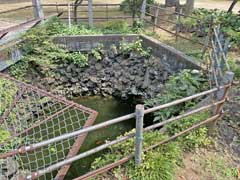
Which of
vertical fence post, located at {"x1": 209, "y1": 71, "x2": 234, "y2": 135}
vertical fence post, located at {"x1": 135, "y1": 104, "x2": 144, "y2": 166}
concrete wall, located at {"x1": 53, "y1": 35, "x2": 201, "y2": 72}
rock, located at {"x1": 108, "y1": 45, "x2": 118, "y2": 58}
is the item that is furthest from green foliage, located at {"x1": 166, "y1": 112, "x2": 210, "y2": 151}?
rock, located at {"x1": 108, "y1": 45, "x2": 118, "y2": 58}

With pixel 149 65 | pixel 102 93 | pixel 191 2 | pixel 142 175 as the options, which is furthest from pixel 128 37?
pixel 142 175

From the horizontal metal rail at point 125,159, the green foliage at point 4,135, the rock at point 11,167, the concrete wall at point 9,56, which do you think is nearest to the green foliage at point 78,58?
the concrete wall at point 9,56

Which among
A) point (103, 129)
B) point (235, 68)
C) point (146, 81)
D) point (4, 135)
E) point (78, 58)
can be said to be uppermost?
point (235, 68)

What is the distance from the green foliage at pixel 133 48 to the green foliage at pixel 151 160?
4.79 metres

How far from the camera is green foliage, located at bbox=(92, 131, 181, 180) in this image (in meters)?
3.02

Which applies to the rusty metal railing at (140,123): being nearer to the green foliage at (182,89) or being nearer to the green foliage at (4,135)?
the green foliage at (182,89)

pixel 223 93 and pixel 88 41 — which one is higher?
pixel 223 93

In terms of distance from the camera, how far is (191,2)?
10227mm

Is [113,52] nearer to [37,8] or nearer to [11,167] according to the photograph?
[37,8]

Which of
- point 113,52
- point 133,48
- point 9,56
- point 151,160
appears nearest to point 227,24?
point 133,48

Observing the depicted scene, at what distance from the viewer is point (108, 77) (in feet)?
27.7

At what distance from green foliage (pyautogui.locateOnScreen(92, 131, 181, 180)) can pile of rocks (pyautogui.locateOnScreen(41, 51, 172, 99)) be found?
446cm

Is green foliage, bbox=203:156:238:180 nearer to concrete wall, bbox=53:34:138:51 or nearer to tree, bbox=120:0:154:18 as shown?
concrete wall, bbox=53:34:138:51

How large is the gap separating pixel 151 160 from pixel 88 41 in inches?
227
